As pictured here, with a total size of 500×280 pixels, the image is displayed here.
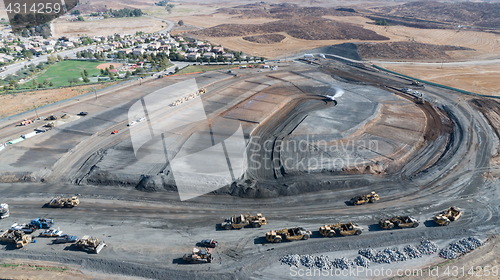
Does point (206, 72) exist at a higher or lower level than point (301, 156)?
higher

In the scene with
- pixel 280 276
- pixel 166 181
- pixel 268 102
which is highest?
pixel 268 102

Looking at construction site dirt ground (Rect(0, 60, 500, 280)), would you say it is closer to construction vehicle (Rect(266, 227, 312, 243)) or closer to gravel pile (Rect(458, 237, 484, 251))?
construction vehicle (Rect(266, 227, 312, 243))

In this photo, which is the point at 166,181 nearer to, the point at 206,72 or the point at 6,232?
the point at 6,232

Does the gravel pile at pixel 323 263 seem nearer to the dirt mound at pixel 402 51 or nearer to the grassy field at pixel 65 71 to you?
the grassy field at pixel 65 71

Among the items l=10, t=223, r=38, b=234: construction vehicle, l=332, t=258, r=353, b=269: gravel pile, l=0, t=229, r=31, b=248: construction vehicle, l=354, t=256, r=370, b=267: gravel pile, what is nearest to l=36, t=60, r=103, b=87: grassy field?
l=10, t=223, r=38, b=234: construction vehicle

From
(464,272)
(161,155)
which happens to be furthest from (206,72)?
(464,272)
